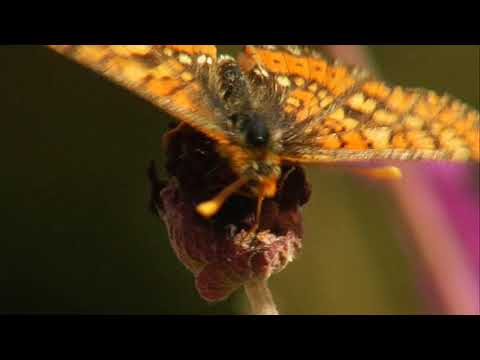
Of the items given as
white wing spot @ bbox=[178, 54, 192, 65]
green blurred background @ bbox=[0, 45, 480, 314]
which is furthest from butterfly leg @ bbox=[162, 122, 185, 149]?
green blurred background @ bbox=[0, 45, 480, 314]

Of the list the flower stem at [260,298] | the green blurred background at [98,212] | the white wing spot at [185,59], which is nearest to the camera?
the flower stem at [260,298]

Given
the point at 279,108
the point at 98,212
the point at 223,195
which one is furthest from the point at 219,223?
the point at 98,212

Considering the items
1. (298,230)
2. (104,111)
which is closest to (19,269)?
(104,111)

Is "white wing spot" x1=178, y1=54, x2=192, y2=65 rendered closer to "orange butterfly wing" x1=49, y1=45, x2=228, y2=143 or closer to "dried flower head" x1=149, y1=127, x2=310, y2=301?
"orange butterfly wing" x1=49, y1=45, x2=228, y2=143

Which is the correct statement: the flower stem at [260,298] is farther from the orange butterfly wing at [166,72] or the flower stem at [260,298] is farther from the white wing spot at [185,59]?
the white wing spot at [185,59]

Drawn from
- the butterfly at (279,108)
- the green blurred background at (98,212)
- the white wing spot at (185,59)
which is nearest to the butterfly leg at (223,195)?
the butterfly at (279,108)

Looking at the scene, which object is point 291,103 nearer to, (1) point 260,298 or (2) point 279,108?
(2) point 279,108
